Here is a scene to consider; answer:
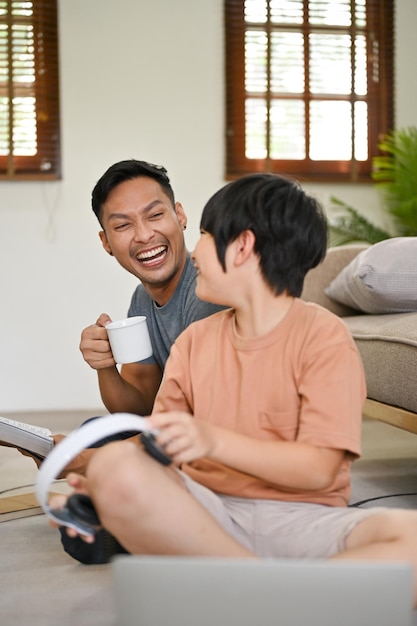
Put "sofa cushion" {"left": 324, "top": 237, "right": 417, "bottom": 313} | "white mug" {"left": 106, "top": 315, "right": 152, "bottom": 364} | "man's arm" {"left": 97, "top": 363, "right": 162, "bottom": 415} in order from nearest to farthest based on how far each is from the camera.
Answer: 1. "white mug" {"left": 106, "top": 315, "right": 152, "bottom": 364}
2. "man's arm" {"left": 97, "top": 363, "right": 162, "bottom": 415}
3. "sofa cushion" {"left": 324, "top": 237, "right": 417, "bottom": 313}

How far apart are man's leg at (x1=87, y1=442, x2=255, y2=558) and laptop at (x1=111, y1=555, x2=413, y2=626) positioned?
0.59 feet

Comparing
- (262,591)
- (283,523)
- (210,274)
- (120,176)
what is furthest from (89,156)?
(262,591)

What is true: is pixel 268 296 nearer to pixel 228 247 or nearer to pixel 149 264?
pixel 228 247

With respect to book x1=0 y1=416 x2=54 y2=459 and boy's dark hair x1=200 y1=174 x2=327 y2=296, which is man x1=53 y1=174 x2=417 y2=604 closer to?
boy's dark hair x1=200 y1=174 x2=327 y2=296

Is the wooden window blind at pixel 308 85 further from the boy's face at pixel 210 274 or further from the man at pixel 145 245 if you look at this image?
the boy's face at pixel 210 274

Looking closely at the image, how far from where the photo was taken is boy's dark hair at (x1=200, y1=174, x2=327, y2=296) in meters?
1.26

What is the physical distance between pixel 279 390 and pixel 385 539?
0.28 metres

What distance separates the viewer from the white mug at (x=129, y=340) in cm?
166

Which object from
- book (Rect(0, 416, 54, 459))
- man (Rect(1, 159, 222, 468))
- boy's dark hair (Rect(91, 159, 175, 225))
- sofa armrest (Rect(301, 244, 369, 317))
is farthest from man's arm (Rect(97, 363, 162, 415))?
sofa armrest (Rect(301, 244, 369, 317))

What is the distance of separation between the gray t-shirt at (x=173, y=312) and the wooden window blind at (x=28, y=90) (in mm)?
2050

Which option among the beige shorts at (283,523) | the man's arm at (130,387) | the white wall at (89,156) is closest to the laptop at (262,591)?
the beige shorts at (283,523)

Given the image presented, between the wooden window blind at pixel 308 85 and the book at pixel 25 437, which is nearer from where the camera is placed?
the book at pixel 25 437

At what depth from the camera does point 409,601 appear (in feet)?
2.76

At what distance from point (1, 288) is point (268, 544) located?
9.56 feet
